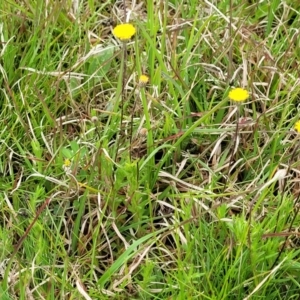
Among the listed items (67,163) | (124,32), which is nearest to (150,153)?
(67,163)

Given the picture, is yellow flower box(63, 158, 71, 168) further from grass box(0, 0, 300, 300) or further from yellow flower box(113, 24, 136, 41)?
yellow flower box(113, 24, 136, 41)

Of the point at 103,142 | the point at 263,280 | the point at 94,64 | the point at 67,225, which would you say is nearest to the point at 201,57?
the point at 94,64

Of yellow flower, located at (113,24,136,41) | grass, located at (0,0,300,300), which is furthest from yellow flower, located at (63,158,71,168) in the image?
yellow flower, located at (113,24,136,41)

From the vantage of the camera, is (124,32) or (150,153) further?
(150,153)

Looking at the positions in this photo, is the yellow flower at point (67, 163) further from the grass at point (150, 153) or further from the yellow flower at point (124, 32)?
the yellow flower at point (124, 32)

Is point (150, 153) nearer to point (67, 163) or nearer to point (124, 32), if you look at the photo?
point (67, 163)

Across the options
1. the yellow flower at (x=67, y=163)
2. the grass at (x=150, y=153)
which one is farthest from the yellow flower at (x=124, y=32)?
the yellow flower at (x=67, y=163)

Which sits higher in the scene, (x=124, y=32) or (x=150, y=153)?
(x=124, y=32)

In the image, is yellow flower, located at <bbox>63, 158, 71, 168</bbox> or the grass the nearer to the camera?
the grass

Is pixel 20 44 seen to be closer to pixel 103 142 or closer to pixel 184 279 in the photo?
pixel 103 142
